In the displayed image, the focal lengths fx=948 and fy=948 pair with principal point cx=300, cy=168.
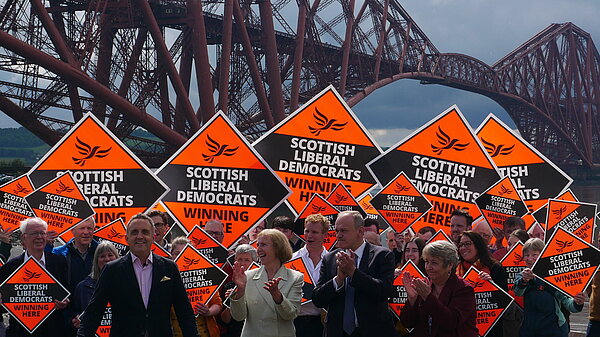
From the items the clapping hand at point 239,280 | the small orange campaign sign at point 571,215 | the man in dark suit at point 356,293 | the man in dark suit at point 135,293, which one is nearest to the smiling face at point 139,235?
the man in dark suit at point 135,293

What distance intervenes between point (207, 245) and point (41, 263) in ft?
4.59

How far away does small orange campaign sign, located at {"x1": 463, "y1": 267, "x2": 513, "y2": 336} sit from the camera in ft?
23.8

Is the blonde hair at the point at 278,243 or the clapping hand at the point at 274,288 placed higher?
the blonde hair at the point at 278,243

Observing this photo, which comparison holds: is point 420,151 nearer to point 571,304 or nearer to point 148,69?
point 571,304

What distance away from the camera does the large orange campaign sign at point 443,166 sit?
32.7 ft

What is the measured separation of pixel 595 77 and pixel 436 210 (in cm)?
10463

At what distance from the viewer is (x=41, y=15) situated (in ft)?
74.8

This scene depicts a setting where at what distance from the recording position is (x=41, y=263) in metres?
7.32

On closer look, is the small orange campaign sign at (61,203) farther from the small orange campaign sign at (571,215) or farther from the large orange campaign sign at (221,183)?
the small orange campaign sign at (571,215)

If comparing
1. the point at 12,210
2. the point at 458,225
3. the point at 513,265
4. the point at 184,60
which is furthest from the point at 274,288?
the point at 184,60

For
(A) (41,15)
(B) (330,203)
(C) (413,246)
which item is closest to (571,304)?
(C) (413,246)

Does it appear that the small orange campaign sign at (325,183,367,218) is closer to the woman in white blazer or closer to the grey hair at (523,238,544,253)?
the grey hair at (523,238,544,253)

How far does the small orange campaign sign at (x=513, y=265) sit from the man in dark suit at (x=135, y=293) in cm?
290

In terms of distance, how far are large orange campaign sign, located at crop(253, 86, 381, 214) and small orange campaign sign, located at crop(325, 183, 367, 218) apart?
0.25m
